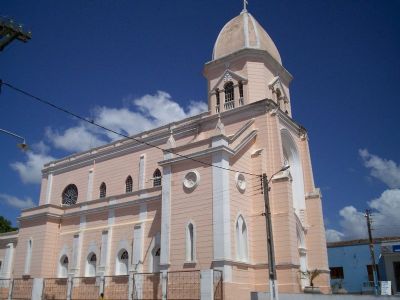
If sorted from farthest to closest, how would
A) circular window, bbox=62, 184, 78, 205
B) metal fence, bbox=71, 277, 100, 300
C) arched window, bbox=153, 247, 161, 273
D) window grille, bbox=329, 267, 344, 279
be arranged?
A: window grille, bbox=329, 267, 344, 279
circular window, bbox=62, 184, 78, 205
arched window, bbox=153, 247, 161, 273
metal fence, bbox=71, 277, 100, 300

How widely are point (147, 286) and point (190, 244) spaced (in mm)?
3292

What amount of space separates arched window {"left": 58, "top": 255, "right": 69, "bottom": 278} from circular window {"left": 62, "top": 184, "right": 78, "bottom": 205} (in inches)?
267

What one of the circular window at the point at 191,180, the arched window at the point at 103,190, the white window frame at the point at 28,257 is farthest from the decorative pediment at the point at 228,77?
the white window frame at the point at 28,257

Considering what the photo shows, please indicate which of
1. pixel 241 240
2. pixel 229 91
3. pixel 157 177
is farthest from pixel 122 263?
pixel 229 91

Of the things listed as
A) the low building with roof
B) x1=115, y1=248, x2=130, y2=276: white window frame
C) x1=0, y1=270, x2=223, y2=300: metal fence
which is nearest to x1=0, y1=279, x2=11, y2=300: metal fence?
→ x1=0, y1=270, x2=223, y2=300: metal fence

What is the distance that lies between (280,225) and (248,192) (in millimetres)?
2646

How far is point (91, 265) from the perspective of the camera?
2855cm

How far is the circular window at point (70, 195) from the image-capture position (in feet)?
119

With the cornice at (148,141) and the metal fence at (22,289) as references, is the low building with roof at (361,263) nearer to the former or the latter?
the cornice at (148,141)

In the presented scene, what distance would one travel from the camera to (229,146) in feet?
77.5

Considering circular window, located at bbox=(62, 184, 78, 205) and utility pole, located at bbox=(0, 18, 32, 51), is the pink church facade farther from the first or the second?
utility pole, located at bbox=(0, 18, 32, 51)

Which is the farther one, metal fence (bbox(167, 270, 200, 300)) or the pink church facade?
the pink church facade

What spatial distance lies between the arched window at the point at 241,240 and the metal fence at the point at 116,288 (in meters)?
6.33

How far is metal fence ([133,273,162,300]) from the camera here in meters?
21.7
